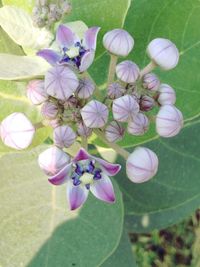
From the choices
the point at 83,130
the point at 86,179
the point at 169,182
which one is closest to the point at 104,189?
the point at 86,179

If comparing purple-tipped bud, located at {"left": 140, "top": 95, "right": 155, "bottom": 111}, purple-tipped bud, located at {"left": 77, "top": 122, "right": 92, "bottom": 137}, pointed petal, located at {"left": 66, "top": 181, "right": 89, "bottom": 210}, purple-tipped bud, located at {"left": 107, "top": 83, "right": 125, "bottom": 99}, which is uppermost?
purple-tipped bud, located at {"left": 107, "top": 83, "right": 125, "bottom": 99}

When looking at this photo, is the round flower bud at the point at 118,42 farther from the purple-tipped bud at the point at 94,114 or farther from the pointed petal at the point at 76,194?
the pointed petal at the point at 76,194

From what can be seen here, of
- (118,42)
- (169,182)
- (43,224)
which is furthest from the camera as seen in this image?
(169,182)

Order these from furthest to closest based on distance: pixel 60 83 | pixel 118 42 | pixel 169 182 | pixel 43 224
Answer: pixel 169 182, pixel 43 224, pixel 118 42, pixel 60 83

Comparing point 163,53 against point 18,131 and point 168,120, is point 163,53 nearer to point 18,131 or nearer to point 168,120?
point 168,120

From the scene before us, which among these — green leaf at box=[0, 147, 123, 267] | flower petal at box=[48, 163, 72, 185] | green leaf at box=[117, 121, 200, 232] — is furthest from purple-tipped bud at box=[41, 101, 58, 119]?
green leaf at box=[117, 121, 200, 232]

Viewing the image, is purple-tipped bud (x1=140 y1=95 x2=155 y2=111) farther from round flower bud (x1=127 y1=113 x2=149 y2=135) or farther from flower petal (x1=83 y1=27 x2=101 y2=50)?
flower petal (x1=83 y1=27 x2=101 y2=50)

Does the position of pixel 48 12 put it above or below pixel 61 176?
above

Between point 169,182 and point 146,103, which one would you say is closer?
point 146,103
